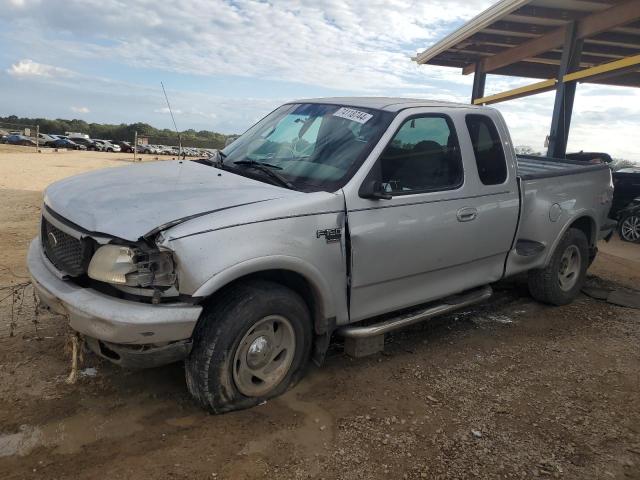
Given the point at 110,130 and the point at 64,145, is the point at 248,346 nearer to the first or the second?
the point at 64,145

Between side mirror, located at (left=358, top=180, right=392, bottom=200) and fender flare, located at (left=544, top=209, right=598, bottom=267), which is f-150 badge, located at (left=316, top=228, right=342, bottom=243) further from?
fender flare, located at (left=544, top=209, right=598, bottom=267)

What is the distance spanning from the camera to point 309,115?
4.18 meters

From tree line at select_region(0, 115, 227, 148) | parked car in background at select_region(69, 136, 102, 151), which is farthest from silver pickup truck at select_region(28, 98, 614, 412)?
tree line at select_region(0, 115, 227, 148)

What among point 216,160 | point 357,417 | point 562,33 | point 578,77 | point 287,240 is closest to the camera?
point 287,240

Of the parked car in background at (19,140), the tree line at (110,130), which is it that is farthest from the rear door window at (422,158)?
the tree line at (110,130)

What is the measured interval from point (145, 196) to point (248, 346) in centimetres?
110

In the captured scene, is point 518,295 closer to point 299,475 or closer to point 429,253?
point 429,253

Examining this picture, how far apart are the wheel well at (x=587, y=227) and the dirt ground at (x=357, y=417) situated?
152cm

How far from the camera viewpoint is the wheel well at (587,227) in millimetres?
5637

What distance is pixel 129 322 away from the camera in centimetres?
262

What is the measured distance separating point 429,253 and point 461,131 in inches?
43.6

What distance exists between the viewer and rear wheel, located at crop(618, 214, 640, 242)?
10836 millimetres

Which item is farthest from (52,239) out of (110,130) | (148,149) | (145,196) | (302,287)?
(110,130)

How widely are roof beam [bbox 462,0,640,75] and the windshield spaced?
36.0ft
